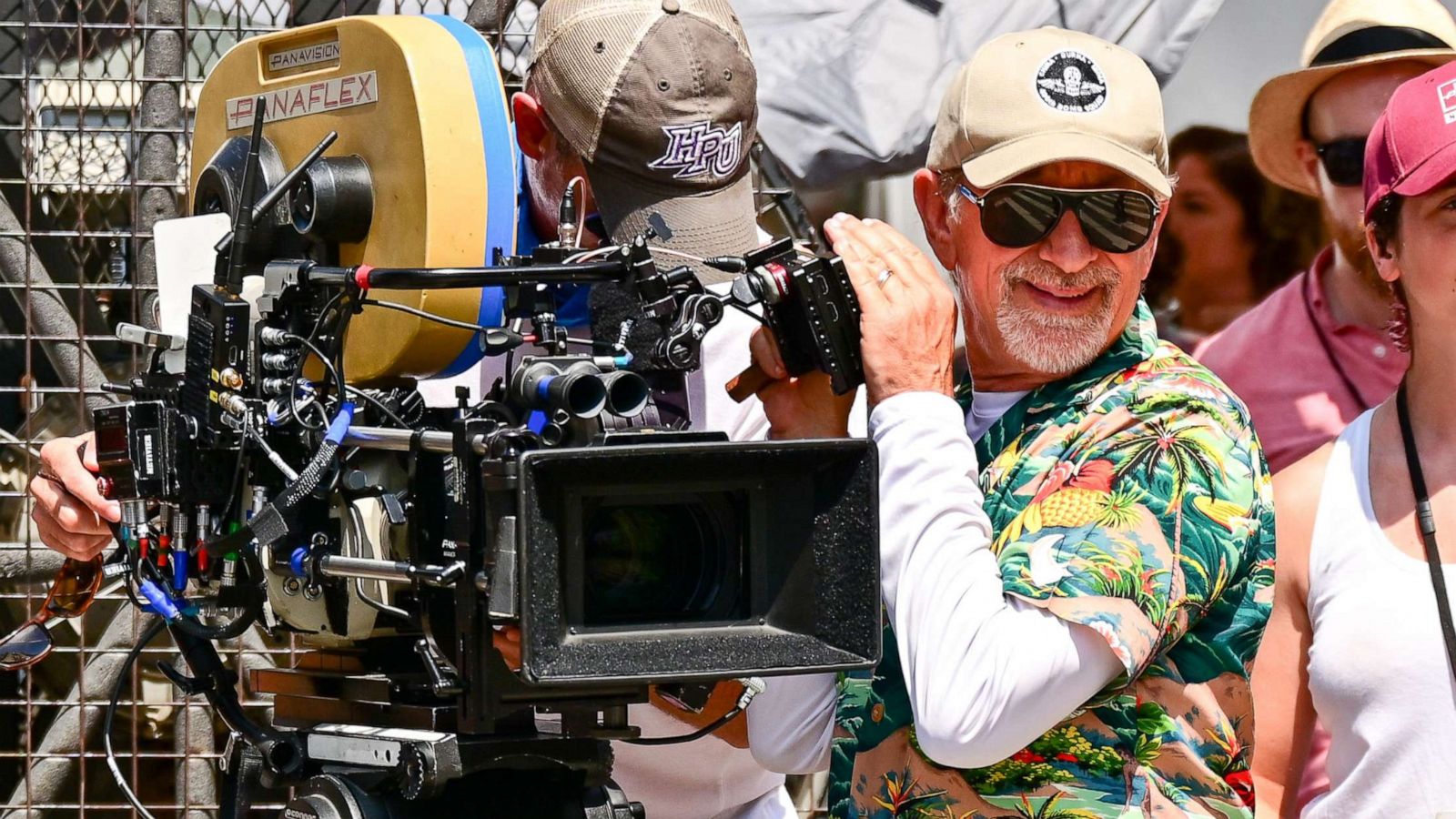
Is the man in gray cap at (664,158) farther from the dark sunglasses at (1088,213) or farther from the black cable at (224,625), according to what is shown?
the black cable at (224,625)

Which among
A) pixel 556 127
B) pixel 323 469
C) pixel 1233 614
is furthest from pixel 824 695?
pixel 556 127

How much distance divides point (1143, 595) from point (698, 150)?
782 millimetres

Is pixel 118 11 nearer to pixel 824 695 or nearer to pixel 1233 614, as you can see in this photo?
pixel 824 695

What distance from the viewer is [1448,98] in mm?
1983

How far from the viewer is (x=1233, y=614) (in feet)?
5.53

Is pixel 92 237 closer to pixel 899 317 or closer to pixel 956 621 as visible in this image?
pixel 899 317

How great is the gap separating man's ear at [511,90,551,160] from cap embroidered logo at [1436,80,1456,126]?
1052 millimetres

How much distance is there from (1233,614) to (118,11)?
3064mm

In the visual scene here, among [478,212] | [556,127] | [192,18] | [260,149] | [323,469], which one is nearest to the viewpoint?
[323,469]

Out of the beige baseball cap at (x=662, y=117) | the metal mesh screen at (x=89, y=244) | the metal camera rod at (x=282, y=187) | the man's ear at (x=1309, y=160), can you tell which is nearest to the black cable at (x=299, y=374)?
the metal camera rod at (x=282, y=187)

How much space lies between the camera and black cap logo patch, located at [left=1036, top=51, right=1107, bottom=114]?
181cm

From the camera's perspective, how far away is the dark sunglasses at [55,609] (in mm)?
2045

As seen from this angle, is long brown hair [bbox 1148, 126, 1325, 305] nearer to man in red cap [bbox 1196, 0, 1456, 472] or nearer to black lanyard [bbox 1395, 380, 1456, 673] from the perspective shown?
man in red cap [bbox 1196, 0, 1456, 472]

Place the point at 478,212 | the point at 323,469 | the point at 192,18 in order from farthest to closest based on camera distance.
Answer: the point at 192,18
the point at 478,212
the point at 323,469
